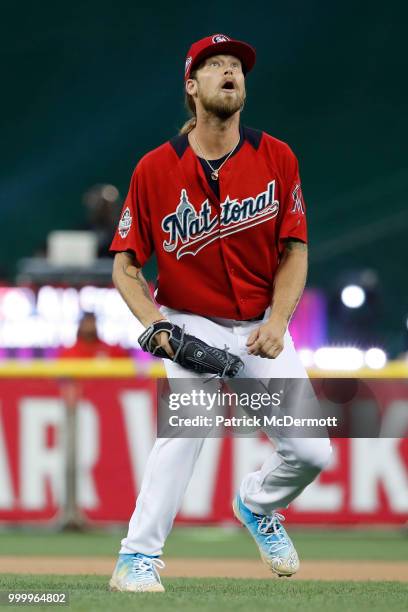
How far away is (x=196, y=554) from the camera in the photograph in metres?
7.87

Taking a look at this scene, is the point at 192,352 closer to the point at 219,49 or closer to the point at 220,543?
the point at 219,49

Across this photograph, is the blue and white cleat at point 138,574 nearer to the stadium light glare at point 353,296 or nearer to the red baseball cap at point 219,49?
the red baseball cap at point 219,49

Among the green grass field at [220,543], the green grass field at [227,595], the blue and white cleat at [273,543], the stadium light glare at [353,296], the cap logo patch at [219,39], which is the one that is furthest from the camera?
the stadium light glare at [353,296]

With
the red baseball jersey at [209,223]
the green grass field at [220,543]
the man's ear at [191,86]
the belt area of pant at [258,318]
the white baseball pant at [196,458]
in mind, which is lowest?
the green grass field at [220,543]

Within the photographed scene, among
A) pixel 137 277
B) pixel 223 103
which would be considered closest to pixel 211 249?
pixel 137 277

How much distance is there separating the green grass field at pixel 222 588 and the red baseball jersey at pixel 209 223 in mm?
1028

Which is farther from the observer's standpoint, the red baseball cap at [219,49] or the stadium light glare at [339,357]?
the stadium light glare at [339,357]

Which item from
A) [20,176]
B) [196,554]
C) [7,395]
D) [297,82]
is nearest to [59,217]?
[20,176]

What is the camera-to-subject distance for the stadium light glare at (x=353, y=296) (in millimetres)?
11469

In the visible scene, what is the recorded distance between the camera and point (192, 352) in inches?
182

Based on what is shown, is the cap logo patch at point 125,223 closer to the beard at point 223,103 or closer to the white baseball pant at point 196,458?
the white baseball pant at point 196,458

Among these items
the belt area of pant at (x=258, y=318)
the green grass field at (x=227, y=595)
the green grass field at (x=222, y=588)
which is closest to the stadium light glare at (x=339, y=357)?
the green grass field at (x=222, y=588)

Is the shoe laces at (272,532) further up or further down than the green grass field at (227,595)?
further up

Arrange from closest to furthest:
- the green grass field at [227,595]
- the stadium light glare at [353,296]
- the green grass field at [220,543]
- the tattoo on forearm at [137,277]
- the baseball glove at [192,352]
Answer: the green grass field at [227,595] < the baseball glove at [192,352] < the tattoo on forearm at [137,277] < the green grass field at [220,543] < the stadium light glare at [353,296]
